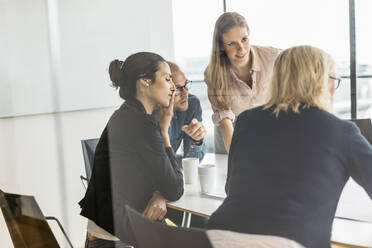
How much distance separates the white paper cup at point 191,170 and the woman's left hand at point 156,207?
11cm

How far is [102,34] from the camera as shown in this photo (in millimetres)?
1405

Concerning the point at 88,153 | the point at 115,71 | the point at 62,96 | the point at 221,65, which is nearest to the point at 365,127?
the point at 221,65

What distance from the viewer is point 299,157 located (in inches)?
34.2

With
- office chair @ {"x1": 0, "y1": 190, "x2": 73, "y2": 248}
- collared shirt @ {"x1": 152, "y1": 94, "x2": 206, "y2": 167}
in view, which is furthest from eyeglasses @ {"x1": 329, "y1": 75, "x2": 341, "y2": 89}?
office chair @ {"x1": 0, "y1": 190, "x2": 73, "y2": 248}

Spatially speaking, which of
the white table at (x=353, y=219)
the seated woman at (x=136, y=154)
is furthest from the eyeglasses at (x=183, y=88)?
the white table at (x=353, y=219)

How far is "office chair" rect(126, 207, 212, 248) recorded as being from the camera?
867mm

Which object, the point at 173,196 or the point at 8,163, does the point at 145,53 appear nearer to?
the point at 173,196

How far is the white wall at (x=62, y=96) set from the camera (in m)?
1.35

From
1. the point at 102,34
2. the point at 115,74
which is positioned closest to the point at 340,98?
the point at 115,74

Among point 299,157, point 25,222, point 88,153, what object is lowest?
point 25,222

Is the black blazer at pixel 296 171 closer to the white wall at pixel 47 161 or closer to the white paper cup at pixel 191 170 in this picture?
the white paper cup at pixel 191 170

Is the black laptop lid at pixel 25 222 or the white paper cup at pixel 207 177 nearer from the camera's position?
the white paper cup at pixel 207 177

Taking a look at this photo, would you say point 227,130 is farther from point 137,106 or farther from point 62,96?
point 62,96

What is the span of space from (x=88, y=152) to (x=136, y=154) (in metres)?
0.30
